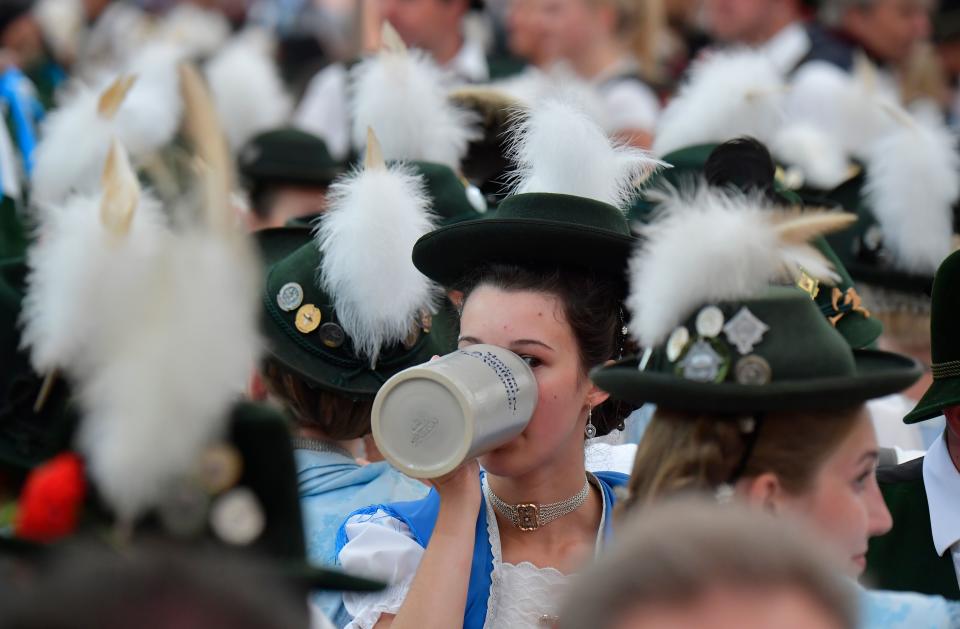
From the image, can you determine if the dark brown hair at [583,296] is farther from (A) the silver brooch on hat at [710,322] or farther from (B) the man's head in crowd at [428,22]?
(B) the man's head in crowd at [428,22]

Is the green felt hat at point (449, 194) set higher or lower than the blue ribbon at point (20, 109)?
higher

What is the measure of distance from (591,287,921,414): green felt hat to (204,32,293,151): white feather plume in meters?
5.02

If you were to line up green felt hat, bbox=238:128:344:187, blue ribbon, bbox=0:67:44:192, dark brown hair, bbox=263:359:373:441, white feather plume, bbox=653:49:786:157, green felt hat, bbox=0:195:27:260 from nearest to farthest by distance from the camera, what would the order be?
dark brown hair, bbox=263:359:373:441 < green felt hat, bbox=0:195:27:260 < white feather plume, bbox=653:49:786:157 < green felt hat, bbox=238:128:344:187 < blue ribbon, bbox=0:67:44:192

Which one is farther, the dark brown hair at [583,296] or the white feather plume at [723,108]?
the white feather plume at [723,108]

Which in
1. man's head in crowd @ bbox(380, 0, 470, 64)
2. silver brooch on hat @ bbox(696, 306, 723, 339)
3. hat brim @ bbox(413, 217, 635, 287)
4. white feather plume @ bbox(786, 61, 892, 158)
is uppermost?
silver brooch on hat @ bbox(696, 306, 723, 339)

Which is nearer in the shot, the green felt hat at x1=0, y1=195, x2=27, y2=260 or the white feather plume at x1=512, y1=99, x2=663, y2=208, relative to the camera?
the white feather plume at x1=512, y1=99, x2=663, y2=208

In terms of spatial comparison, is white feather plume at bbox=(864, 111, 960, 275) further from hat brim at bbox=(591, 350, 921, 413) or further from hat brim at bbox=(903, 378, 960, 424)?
hat brim at bbox=(591, 350, 921, 413)

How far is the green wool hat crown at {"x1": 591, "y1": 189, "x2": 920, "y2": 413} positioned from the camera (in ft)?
7.68

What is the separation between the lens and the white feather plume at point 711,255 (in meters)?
2.38

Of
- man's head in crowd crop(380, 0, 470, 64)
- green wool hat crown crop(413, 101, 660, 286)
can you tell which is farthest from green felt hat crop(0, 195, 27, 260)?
man's head in crowd crop(380, 0, 470, 64)

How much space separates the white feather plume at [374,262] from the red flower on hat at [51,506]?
179cm

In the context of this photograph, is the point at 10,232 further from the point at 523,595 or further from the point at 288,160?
the point at 523,595

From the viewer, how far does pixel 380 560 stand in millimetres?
2971

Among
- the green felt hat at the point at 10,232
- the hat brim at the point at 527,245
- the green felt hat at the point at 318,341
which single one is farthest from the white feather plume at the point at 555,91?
the green felt hat at the point at 10,232
